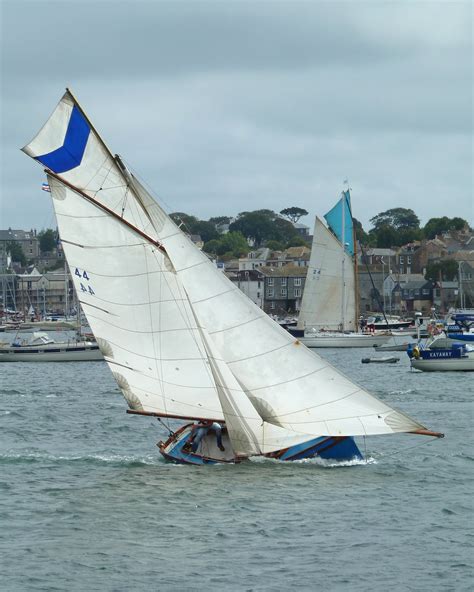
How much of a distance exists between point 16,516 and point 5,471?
7239mm

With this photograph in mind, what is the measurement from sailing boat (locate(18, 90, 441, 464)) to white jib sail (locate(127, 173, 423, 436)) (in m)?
0.03

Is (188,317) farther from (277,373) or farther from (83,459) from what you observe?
(83,459)

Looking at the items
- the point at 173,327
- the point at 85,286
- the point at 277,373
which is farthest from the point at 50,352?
the point at 277,373

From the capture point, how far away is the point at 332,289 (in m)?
114

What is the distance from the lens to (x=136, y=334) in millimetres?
36188

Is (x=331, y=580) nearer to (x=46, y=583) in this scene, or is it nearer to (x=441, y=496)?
(x=46, y=583)

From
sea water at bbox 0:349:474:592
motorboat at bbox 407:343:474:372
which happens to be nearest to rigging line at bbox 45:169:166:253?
sea water at bbox 0:349:474:592

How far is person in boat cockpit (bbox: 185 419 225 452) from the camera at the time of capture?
3588cm

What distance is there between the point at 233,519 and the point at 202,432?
6824mm

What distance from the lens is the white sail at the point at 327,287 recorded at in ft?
370

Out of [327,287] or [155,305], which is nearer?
[155,305]

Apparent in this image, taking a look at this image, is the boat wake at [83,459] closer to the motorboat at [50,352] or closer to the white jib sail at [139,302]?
the white jib sail at [139,302]

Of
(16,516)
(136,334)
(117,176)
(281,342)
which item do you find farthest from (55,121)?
(16,516)

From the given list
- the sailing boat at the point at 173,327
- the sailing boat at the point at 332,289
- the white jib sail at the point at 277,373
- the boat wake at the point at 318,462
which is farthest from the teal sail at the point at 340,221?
the white jib sail at the point at 277,373
